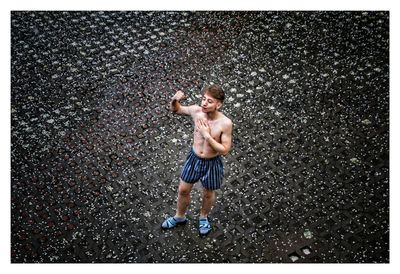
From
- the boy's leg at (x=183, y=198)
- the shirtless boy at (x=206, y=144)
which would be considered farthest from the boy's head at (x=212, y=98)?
the boy's leg at (x=183, y=198)

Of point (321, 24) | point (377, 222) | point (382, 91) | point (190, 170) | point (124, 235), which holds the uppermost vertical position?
point (321, 24)

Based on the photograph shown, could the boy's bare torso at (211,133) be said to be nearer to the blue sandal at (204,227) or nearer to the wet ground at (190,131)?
the blue sandal at (204,227)

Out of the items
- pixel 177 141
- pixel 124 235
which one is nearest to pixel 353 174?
pixel 177 141

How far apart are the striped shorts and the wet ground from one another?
0.69m

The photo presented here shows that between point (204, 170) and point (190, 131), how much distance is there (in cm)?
155

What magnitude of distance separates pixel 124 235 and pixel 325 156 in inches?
86.6

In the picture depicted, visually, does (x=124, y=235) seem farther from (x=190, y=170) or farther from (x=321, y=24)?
(x=321, y=24)

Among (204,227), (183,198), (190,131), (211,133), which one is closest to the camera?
(211,133)

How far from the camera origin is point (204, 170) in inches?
158

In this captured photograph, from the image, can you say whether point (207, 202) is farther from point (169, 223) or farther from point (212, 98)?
point (212, 98)

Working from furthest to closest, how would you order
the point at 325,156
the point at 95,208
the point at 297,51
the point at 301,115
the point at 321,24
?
the point at 321,24 → the point at 297,51 → the point at 301,115 → the point at 325,156 → the point at 95,208

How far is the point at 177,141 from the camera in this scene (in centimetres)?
541

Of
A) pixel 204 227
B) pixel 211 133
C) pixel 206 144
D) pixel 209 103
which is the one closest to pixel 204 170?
pixel 206 144

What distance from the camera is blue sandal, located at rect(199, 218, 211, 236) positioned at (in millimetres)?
4508
